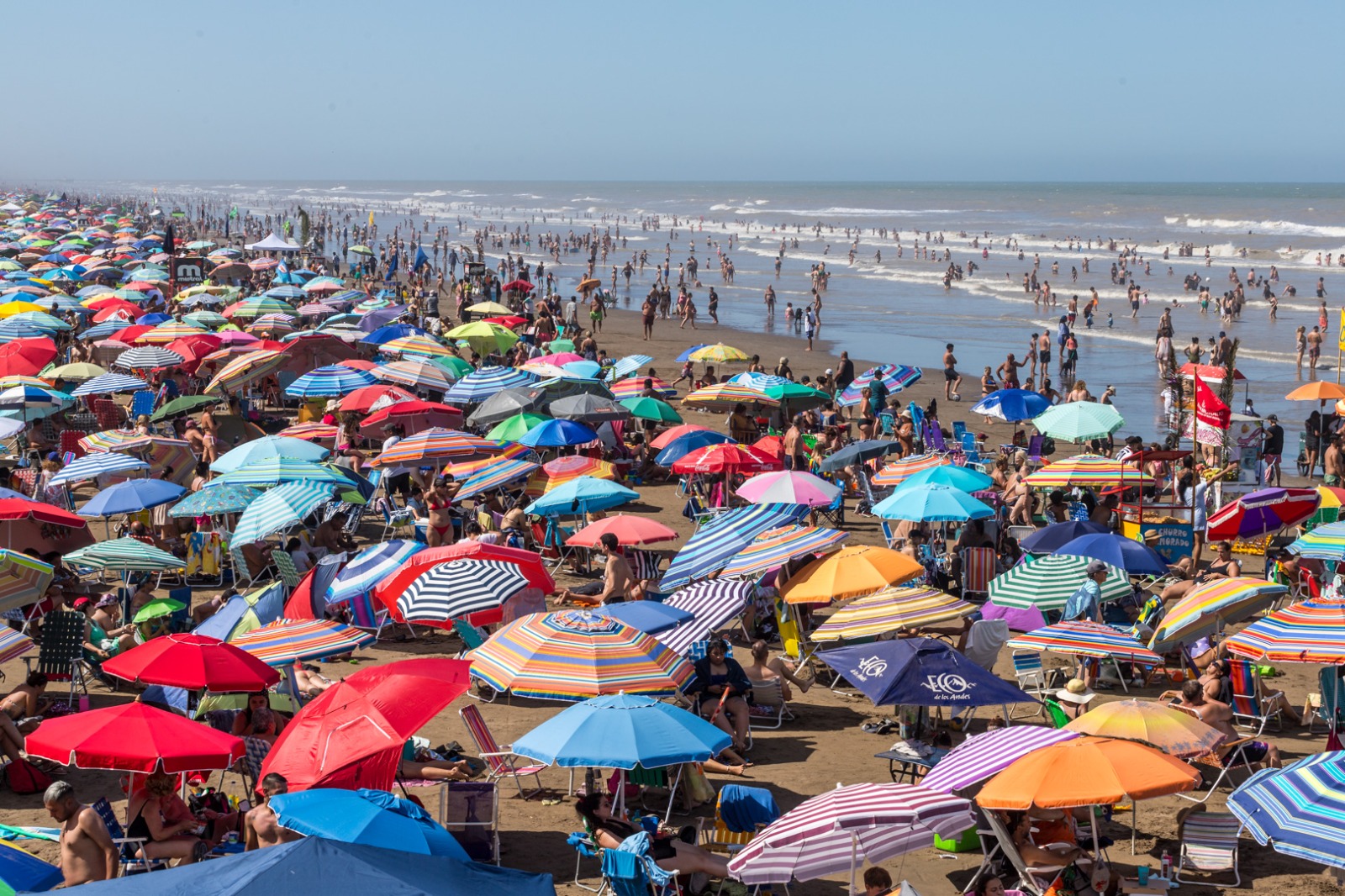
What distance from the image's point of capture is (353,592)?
10758mm

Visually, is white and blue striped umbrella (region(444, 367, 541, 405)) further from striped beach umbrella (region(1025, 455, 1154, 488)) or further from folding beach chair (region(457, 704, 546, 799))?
folding beach chair (region(457, 704, 546, 799))

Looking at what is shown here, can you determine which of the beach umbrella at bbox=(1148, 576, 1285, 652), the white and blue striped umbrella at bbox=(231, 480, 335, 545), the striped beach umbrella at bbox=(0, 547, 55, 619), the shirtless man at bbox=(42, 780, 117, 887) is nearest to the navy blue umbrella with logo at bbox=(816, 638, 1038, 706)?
the beach umbrella at bbox=(1148, 576, 1285, 652)

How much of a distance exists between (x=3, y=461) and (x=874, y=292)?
3543 centimetres

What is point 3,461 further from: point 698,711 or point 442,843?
point 442,843

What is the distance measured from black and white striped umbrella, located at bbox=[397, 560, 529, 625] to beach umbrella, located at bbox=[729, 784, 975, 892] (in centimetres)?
402

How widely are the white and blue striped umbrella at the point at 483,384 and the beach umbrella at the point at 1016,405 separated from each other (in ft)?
21.8

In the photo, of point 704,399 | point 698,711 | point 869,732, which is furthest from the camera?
point 704,399

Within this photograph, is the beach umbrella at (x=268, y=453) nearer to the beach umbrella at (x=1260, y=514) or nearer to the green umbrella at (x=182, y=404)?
the green umbrella at (x=182, y=404)

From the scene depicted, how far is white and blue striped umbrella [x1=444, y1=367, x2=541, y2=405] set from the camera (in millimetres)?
18859

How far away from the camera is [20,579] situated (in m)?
10.4

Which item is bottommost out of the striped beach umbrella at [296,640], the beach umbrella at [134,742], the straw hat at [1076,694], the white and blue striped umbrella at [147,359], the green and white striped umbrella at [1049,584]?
the straw hat at [1076,694]

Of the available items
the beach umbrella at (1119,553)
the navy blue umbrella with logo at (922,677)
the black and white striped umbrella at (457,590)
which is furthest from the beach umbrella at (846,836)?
the beach umbrella at (1119,553)

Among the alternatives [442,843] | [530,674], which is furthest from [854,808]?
[530,674]

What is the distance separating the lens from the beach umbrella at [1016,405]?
58.2 feet
